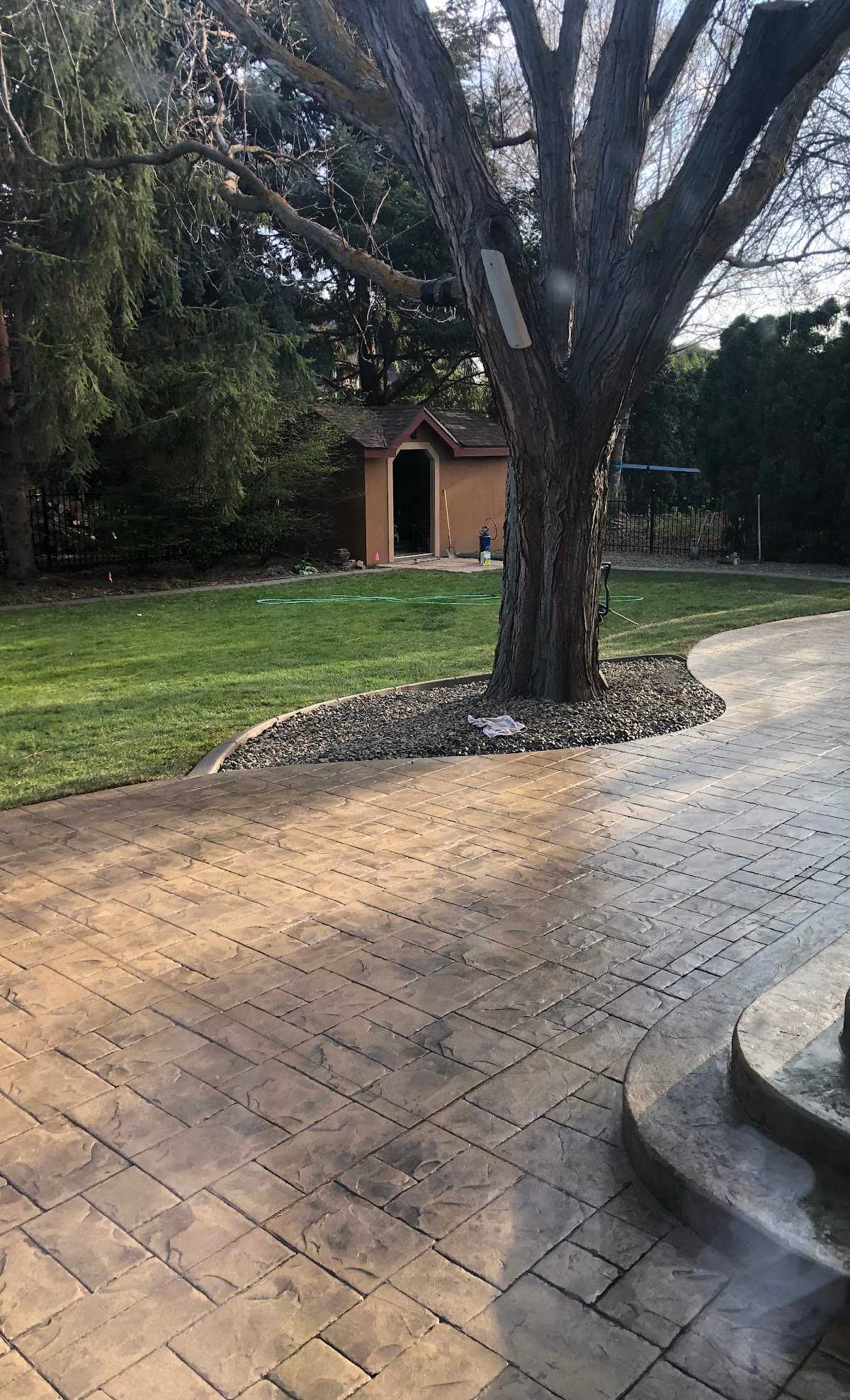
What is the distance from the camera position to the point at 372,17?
22.7 ft

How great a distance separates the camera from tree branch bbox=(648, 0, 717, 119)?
7.75 meters

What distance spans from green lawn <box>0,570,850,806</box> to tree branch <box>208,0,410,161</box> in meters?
4.64

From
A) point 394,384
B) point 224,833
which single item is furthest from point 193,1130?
point 394,384

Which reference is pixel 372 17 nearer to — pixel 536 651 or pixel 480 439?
pixel 536 651

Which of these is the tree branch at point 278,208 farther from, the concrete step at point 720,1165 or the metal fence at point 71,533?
the metal fence at point 71,533

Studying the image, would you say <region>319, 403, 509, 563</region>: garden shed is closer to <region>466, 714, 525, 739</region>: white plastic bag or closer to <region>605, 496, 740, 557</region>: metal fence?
<region>605, 496, 740, 557</region>: metal fence

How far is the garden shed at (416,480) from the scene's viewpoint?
77.9 feet

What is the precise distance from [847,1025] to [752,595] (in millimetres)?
14942

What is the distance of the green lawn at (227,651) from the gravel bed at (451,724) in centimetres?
60

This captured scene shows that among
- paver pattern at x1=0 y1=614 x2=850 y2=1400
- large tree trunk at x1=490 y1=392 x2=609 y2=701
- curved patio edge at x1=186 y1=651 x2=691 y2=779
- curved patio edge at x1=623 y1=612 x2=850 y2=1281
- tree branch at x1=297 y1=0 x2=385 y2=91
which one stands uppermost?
tree branch at x1=297 y1=0 x2=385 y2=91

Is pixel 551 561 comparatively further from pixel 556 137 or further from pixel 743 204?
pixel 556 137

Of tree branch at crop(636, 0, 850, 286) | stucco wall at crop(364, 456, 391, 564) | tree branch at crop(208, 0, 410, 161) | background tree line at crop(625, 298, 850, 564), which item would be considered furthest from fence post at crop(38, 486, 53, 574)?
tree branch at crop(636, 0, 850, 286)

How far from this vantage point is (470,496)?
26.7m

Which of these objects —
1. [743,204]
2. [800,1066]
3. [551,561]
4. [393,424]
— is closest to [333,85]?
[743,204]
